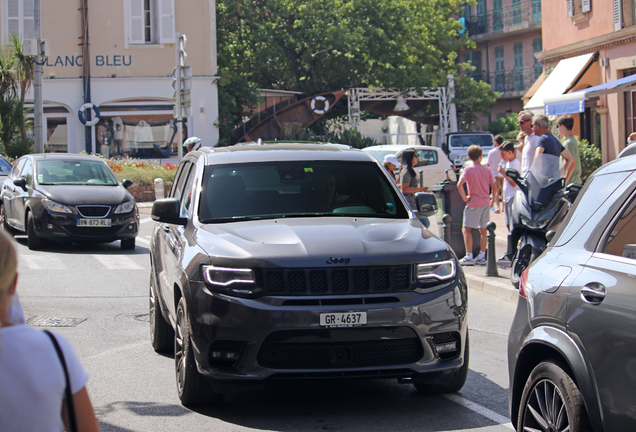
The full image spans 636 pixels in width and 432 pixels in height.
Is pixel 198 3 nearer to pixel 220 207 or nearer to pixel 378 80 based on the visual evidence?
pixel 378 80

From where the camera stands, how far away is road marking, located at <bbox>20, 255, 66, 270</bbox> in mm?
12117

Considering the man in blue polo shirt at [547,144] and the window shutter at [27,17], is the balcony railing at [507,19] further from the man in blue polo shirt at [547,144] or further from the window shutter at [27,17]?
the man in blue polo shirt at [547,144]

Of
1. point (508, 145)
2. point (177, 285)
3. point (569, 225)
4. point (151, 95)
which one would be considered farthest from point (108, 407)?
point (151, 95)

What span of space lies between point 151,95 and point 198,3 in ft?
13.4

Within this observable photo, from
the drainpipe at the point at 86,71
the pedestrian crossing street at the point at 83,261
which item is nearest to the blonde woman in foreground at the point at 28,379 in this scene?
the pedestrian crossing street at the point at 83,261

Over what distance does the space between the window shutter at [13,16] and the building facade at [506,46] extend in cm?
2871

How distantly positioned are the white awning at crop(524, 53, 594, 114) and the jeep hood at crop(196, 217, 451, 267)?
1930 cm

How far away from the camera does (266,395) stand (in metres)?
5.69

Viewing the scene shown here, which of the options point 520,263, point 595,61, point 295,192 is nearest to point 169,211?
point 295,192

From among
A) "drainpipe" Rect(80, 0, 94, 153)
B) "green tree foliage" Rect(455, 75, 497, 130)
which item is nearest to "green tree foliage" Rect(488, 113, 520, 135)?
"green tree foliage" Rect(455, 75, 497, 130)

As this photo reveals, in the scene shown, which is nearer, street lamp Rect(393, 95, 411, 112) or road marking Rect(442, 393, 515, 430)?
road marking Rect(442, 393, 515, 430)

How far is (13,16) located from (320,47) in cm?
1321

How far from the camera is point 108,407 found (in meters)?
5.40

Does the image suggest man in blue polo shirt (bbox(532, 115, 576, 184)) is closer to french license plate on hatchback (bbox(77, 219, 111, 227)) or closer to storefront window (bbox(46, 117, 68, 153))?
french license plate on hatchback (bbox(77, 219, 111, 227))
